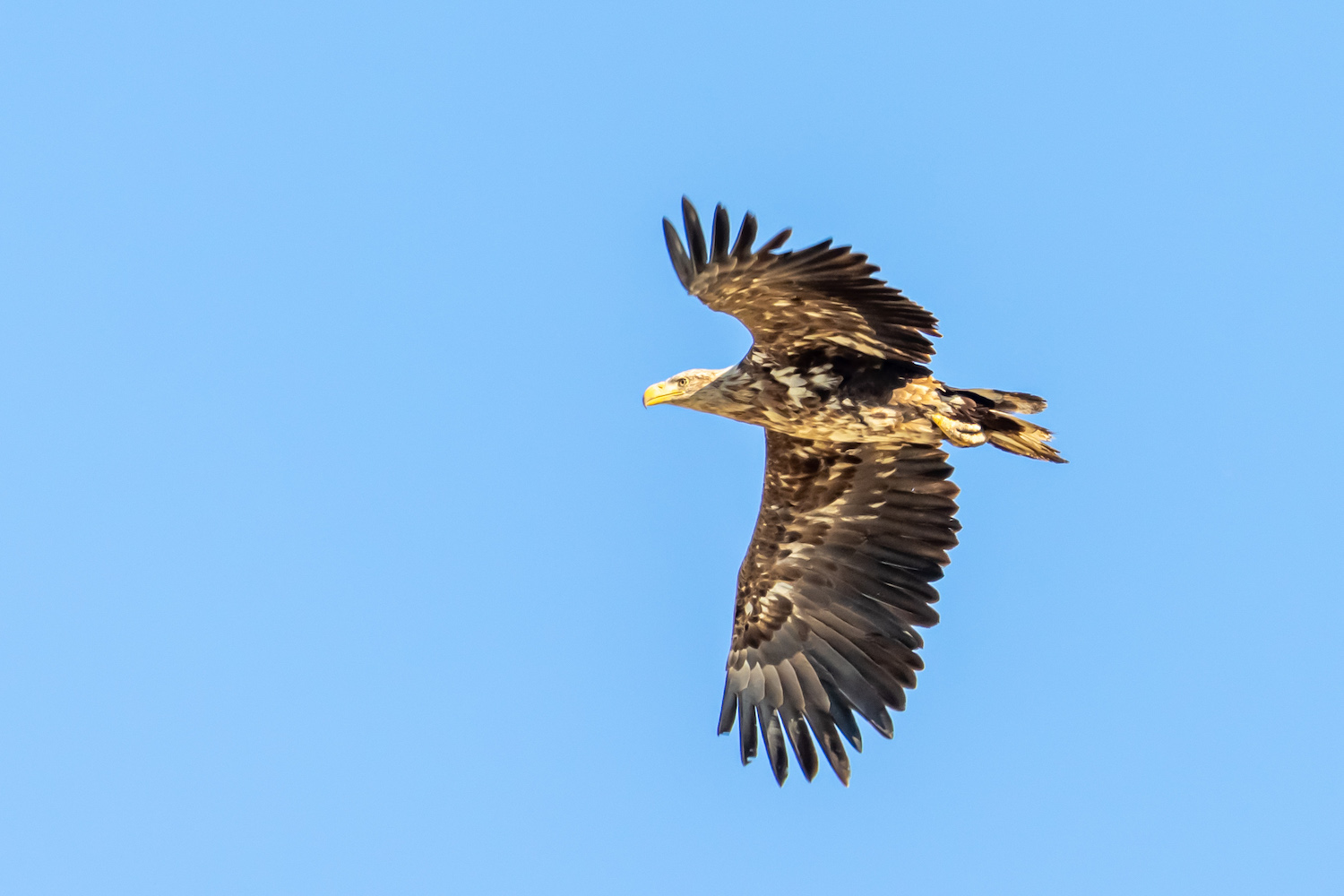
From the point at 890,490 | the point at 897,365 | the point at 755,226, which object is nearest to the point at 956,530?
the point at 890,490

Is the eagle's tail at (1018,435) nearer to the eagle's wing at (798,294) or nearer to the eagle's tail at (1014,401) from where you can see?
the eagle's tail at (1014,401)

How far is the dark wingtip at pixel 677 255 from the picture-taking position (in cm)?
1102

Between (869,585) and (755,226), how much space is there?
421cm

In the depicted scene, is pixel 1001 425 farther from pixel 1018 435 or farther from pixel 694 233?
pixel 694 233

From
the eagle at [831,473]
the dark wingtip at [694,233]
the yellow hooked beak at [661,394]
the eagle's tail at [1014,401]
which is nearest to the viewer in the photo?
the dark wingtip at [694,233]

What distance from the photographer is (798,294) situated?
11758mm

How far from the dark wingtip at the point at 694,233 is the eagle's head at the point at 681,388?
2.11 metres

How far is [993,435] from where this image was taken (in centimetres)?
1280

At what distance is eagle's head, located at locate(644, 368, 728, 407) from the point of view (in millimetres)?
13086

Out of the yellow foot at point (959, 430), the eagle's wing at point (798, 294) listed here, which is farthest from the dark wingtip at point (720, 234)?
the yellow foot at point (959, 430)

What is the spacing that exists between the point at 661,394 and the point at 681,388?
18 cm

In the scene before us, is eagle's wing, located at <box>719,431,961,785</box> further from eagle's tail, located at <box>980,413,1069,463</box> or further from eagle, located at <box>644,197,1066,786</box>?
eagle's tail, located at <box>980,413,1069,463</box>

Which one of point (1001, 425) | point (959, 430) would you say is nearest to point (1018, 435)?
point (1001, 425)

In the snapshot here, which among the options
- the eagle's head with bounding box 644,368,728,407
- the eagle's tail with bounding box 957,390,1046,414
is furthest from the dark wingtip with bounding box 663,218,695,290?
the eagle's tail with bounding box 957,390,1046,414
